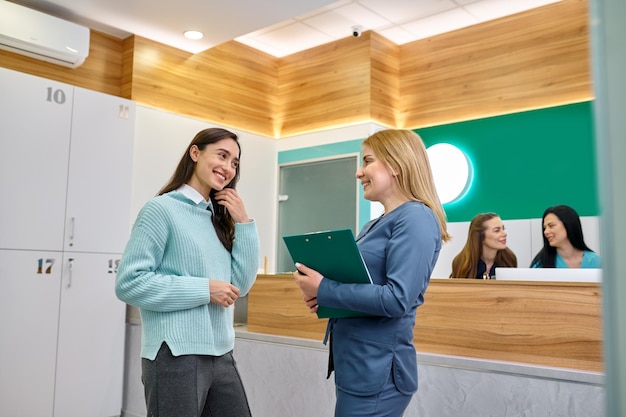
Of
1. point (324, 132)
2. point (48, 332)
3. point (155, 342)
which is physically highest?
point (324, 132)

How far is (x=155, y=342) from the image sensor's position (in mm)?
1491

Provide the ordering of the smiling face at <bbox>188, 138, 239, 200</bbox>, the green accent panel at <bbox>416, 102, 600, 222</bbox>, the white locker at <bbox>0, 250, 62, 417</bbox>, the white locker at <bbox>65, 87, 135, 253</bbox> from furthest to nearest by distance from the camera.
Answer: the green accent panel at <bbox>416, 102, 600, 222</bbox> < the white locker at <bbox>65, 87, 135, 253</bbox> < the white locker at <bbox>0, 250, 62, 417</bbox> < the smiling face at <bbox>188, 138, 239, 200</bbox>

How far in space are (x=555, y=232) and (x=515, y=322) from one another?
73.7 inches

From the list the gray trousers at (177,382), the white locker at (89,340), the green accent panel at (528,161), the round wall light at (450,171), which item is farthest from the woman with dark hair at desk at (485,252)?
the gray trousers at (177,382)

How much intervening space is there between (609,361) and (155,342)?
1.23 metres

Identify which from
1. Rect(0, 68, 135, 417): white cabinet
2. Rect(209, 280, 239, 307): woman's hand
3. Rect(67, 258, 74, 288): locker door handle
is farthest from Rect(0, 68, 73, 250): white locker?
Rect(209, 280, 239, 307): woman's hand

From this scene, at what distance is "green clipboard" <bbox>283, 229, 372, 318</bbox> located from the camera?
4.51ft

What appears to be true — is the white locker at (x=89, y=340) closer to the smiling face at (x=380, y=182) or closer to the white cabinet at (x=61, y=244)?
the white cabinet at (x=61, y=244)

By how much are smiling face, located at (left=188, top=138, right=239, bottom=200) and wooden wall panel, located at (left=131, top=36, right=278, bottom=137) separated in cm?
287

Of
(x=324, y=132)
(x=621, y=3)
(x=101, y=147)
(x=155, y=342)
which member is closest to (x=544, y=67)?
(x=324, y=132)

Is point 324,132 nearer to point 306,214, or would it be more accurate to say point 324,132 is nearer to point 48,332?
point 306,214

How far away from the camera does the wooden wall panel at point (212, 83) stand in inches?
174

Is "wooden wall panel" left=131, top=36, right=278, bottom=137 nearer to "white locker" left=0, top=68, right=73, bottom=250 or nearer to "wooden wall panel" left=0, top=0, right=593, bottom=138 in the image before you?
"wooden wall panel" left=0, top=0, right=593, bottom=138

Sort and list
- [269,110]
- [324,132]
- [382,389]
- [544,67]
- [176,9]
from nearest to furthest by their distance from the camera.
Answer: [382,389], [176,9], [544,67], [324,132], [269,110]
